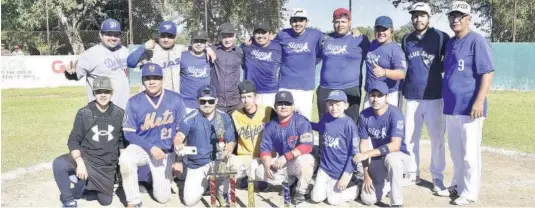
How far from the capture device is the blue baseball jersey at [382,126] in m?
5.46

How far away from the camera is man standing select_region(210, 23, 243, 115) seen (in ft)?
22.5

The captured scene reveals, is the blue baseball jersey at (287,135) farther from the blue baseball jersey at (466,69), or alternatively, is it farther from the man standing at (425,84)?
the blue baseball jersey at (466,69)

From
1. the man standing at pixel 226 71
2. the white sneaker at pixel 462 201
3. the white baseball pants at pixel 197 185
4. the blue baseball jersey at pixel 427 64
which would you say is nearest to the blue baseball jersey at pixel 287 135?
the white baseball pants at pixel 197 185

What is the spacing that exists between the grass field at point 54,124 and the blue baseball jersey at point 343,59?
3.64m

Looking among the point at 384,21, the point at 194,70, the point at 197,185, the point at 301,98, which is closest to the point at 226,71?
the point at 194,70

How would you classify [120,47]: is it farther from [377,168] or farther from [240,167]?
[377,168]

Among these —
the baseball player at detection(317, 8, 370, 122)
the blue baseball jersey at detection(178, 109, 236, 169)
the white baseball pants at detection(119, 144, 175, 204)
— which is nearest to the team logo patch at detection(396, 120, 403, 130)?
the baseball player at detection(317, 8, 370, 122)

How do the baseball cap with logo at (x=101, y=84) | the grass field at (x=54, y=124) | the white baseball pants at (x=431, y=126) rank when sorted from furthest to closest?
1. the grass field at (x=54, y=124)
2. the white baseball pants at (x=431, y=126)
3. the baseball cap with logo at (x=101, y=84)

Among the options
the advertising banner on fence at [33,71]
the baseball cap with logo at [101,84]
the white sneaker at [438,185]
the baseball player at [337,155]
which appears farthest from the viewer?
the advertising banner on fence at [33,71]

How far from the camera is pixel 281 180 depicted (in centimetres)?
575

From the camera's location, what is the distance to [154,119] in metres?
5.76

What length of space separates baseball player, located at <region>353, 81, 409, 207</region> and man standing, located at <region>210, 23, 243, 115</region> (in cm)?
194

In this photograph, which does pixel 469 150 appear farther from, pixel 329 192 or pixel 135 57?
pixel 135 57

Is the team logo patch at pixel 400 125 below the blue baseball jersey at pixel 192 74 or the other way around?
below
